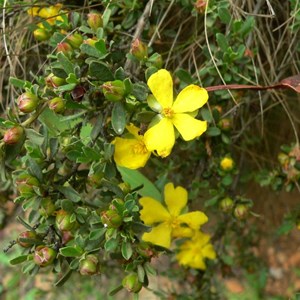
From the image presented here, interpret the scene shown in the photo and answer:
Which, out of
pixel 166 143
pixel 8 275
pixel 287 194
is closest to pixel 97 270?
pixel 166 143

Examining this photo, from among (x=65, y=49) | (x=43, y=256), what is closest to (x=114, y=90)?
(x=65, y=49)

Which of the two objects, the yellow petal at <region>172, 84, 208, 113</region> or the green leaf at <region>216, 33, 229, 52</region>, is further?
the green leaf at <region>216, 33, 229, 52</region>

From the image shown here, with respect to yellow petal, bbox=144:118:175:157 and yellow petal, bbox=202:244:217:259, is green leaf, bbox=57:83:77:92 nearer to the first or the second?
yellow petal, bbox=144:118:175:157

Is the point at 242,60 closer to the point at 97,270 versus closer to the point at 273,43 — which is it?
the point at 273,43

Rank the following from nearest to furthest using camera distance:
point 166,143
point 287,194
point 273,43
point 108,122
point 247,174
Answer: point 166,143 < point 108,122 < point 273,43 < point 247,174 < point 287,194

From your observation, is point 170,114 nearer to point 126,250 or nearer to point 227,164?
point 126,250

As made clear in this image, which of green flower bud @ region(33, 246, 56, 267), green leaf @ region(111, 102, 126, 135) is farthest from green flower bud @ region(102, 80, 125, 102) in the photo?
green flower bud @ region(33, 246, 56, 267)
